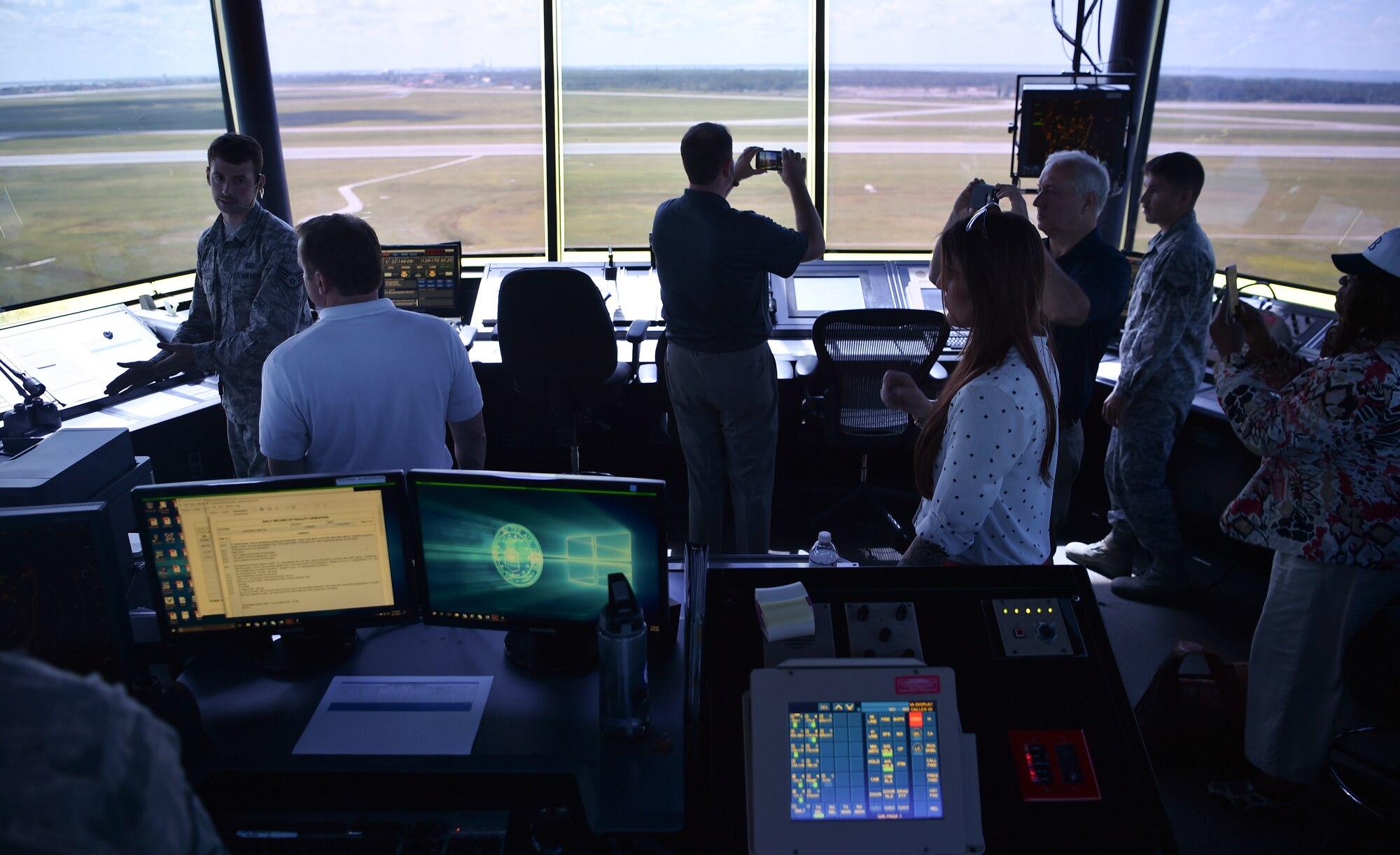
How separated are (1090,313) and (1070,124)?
137 centimetres

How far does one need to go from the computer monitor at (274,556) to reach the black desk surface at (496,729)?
0.08 meters

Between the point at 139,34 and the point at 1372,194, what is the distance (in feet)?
58.9

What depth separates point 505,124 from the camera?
19.4m

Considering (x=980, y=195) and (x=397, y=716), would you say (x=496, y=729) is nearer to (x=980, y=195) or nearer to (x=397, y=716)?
(x=397, y=716)

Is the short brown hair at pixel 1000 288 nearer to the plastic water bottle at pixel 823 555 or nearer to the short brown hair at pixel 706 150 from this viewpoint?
the plastic water bottle at pixel 823 555

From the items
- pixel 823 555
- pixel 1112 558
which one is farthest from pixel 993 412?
pixel 1112 558

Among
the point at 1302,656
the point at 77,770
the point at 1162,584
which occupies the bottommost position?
the point at 1162,584

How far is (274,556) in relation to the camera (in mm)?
1581

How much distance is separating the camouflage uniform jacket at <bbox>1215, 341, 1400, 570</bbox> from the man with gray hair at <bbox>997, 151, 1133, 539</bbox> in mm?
665

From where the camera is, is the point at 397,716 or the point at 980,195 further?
the point at 980,195

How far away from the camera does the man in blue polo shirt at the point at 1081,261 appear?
277cm

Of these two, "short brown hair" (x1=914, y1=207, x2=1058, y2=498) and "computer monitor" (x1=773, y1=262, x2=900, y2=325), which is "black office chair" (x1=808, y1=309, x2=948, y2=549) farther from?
"short brown hair" (x1=914, y1=207, x2=1058, y2=498)

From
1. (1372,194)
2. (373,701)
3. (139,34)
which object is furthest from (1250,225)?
(373,701)

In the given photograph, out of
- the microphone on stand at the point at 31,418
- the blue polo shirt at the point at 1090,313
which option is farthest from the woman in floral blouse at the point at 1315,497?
the microphone on stand at the point at 31,418
